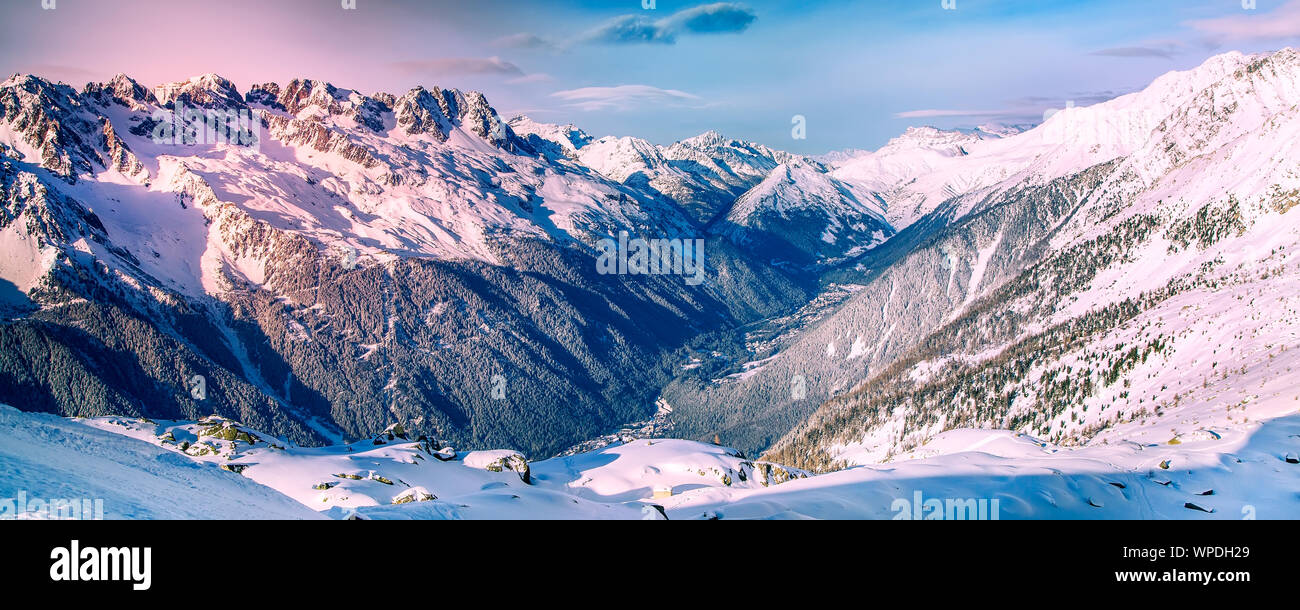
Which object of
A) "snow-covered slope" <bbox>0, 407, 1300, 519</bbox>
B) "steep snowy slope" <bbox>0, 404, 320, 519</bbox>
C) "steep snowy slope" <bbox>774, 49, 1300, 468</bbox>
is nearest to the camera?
"steep snowy slope" <bbox>0, 404, 320, 519</bbox>

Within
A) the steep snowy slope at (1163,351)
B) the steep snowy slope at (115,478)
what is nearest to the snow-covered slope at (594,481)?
the steep snowy slope at (115,478)

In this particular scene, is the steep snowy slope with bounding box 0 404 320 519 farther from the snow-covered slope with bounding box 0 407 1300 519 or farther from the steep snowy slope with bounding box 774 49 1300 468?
the steep snowy slope with bounding box 774 49 1300 468

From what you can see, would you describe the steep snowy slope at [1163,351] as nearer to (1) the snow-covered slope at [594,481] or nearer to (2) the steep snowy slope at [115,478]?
(1) the snow-covered slope at [594,481]

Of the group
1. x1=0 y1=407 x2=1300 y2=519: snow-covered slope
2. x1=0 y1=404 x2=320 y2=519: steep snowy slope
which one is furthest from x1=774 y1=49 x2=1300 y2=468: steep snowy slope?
x1=0 y1=404 x2=320 y2=519: steep snowy slope

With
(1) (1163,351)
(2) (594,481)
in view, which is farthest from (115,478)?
(1) (1163,351)

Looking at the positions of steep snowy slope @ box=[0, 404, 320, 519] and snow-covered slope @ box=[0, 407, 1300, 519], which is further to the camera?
snow-covered slope @ box=[0, 407, 1300, 519]

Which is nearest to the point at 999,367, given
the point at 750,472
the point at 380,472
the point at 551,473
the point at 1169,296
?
the point at 1169,296

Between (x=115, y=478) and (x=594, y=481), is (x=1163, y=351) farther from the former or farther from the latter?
(x=115, y=478)

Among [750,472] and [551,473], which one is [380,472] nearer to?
[551,473]
